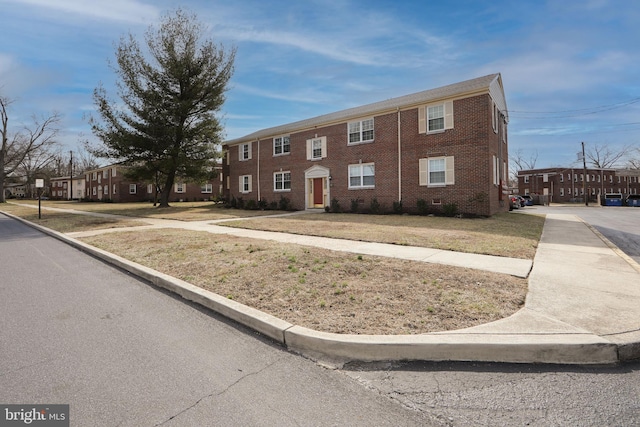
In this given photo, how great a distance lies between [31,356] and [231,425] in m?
2.35

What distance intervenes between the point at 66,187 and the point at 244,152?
57633 mm

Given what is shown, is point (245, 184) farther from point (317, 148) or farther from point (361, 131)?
point (361, 131)

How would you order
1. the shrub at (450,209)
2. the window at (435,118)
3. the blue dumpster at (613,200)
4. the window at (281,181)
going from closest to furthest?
the shrub at (450,209) < the window at (435,118) < the window at (281,181) < the blue dumpster at (613,200)

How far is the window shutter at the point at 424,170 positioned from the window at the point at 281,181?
9648mm

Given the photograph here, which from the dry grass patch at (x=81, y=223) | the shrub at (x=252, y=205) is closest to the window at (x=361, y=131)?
the shrub at (x=252, y=205)

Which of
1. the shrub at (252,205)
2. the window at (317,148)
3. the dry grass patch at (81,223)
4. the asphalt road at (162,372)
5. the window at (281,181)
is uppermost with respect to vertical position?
the window at (317,148)

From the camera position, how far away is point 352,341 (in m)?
3.25

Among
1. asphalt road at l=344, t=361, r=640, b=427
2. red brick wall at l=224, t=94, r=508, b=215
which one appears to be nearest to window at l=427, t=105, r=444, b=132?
red brick wall at l=224, t=94, r=508, b=215

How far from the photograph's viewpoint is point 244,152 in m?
27.5

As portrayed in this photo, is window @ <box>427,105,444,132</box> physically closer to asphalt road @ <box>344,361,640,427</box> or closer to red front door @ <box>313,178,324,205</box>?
red front door @ <box>313,178,324,205</box>

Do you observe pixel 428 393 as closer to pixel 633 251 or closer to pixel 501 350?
pixel 501 350

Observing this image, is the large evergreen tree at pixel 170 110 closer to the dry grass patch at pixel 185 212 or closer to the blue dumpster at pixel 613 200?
the dry grass patch at pixel 185 212

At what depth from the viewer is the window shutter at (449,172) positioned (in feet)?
55.1

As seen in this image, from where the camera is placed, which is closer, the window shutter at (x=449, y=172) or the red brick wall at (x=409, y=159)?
the red brick wall at (x=409, y=159)
